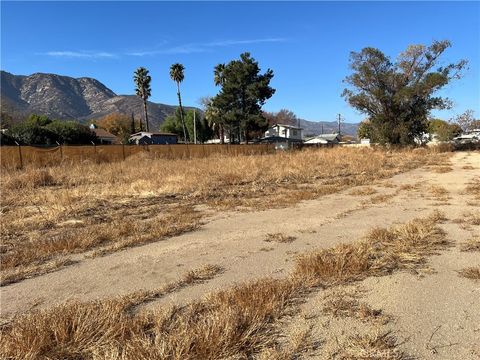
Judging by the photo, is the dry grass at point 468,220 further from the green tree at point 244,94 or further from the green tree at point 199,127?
the green tree at point 199,127

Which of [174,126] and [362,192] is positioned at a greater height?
[174,126]

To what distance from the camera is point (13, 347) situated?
3090 millimetres

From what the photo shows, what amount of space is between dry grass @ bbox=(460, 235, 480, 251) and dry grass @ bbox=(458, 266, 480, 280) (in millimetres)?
973

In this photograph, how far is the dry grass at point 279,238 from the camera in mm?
6595

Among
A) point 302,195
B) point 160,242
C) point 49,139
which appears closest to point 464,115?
point 49,139

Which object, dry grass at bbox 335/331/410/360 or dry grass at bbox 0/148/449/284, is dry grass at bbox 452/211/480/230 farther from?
dry grass at bbox 335/331/410/360

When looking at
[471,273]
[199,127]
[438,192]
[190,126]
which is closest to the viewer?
[471,273]

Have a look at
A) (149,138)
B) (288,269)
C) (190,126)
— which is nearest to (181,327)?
(288,269)

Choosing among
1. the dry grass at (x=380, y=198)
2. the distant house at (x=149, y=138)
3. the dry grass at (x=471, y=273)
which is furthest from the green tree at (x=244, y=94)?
the dry grass at (x=471, y=273)

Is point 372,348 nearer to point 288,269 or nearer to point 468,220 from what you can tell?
point 288,269

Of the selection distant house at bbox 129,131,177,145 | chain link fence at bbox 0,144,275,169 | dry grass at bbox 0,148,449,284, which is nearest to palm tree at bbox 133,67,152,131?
distant house at bbox 129,131,177,145

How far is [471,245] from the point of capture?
5.97 metres

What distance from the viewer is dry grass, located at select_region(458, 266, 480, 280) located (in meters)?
4.68

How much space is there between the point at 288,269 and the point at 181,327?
2016 mm
